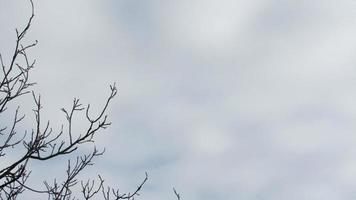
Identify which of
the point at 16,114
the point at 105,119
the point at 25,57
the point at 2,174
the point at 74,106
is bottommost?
the point at 2,174

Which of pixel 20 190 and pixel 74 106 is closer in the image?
pixel 74 106

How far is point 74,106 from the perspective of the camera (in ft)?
15.1

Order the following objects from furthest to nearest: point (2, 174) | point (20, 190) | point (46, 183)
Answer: point (46, 183), point (20, 190), point (2, 174)

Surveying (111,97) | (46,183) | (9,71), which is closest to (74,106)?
(111,97)

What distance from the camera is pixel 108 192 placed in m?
7.04

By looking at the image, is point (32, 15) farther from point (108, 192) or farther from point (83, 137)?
point (108, 192)

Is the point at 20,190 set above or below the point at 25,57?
below

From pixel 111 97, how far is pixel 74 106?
0.42 m

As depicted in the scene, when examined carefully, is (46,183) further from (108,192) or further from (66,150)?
(66,150)

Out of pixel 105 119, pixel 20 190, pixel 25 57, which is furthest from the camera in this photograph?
pixel 20 190

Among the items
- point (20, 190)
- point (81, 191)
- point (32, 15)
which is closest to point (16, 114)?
point (32, 15)

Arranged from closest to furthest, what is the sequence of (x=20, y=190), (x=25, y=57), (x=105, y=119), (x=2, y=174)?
(x=2, y=174), (x=105, y=119), (x=25, y=57), (x=20, y=190)

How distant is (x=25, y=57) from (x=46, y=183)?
7.89 ft

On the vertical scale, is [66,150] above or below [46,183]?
below
